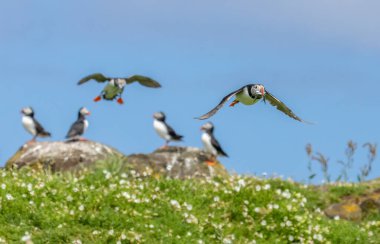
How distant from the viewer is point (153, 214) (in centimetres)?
1432

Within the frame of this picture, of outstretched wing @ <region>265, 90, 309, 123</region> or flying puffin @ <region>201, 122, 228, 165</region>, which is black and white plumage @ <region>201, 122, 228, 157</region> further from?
outstretched wing @ <region>265, 90, 309, 123</region>

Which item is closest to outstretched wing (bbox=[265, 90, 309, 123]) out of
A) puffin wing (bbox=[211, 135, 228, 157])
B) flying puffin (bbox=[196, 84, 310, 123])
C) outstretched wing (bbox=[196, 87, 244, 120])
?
flying puffin (bbox=[196, 84, 310, 123])

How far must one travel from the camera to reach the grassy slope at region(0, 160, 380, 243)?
13258 mm

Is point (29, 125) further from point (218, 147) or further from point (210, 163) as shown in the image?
point (210, 163)

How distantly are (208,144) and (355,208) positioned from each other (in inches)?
328

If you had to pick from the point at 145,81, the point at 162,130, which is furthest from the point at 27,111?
the point at 145,81

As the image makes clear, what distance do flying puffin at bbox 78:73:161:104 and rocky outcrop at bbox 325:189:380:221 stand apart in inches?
204

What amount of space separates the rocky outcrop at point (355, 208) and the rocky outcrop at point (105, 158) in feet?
13.9

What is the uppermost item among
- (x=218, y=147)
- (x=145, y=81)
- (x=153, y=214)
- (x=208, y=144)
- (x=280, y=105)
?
(x=208, y=144)

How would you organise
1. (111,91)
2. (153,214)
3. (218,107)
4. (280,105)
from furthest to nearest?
1. (111,91)
2. (153,214)
3. (280,105)
4. (218,107)

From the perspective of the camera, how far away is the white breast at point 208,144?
26.3 metres

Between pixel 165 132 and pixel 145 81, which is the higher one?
pixel 165 132

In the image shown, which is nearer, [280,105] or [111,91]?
[280,105]

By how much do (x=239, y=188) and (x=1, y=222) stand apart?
16.0 feet
